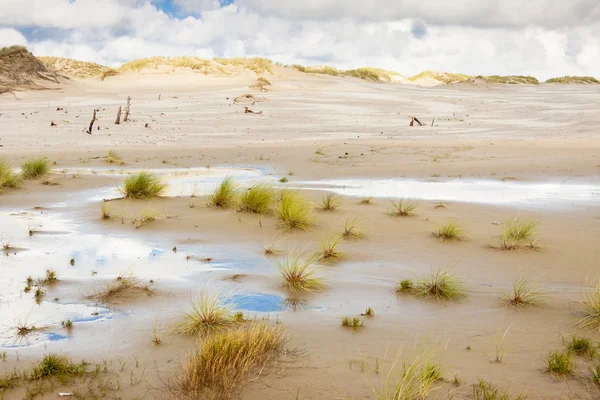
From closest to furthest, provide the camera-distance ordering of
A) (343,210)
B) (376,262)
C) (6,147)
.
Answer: (376,262) → (343,210) → (6,147)

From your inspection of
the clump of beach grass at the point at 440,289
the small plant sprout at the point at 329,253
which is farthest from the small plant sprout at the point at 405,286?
the small plant sprout at the point at 329,253

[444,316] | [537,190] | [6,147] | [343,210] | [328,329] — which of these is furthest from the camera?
[6,147]

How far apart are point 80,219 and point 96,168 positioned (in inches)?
278

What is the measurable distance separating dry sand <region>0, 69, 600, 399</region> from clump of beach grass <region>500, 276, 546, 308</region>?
0.43ft

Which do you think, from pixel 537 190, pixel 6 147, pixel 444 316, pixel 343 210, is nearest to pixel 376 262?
pixel 444 316

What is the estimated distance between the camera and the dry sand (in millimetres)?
4066

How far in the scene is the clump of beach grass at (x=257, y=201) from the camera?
30.6 feet

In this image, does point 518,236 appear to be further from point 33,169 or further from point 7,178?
point 33,169

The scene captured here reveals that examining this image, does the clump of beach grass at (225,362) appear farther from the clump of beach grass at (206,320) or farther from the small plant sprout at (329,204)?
the small plant sprout at (329,204)

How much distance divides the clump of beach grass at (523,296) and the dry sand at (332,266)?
0.13 meters

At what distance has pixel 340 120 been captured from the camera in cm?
2778

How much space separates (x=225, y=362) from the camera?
3.79m

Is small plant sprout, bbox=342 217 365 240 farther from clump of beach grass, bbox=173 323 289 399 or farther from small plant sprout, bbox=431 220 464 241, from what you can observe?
clump of beach grass, bbox=173 323 289 399

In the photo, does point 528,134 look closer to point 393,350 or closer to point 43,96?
point 393,350
